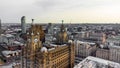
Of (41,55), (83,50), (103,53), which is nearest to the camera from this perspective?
(41,55)

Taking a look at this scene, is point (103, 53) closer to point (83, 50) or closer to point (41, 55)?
point (83, 50)

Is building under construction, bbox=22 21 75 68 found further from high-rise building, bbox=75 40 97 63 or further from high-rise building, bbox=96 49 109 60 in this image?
high-rise building, bbox=75 40 97 63

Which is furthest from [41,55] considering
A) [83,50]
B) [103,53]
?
[83,50]

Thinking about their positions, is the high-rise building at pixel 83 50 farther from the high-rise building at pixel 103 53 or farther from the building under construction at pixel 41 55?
the building under construction at pixel 41 55

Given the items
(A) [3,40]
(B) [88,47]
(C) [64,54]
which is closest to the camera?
(C) [64,54]

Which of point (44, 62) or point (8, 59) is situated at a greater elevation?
point (44, 62)

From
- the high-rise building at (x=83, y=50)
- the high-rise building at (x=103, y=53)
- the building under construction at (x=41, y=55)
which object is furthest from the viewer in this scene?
the high-rise building at (x=83, y=50)

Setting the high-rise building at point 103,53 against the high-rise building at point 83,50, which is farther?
the high-rise building at point 83,50

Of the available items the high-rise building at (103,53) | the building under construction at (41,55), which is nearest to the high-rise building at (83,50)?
the high-rise building at (103,53)

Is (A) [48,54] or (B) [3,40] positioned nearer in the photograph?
(A) [48,54]

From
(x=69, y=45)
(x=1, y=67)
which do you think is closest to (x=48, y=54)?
(x=69, y=45)

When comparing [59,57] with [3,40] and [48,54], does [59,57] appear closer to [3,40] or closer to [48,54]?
[48,54]
